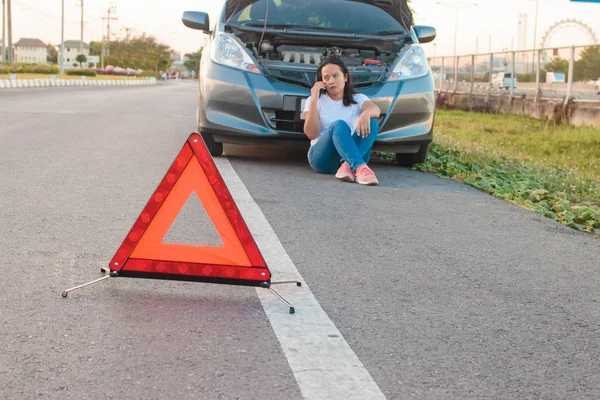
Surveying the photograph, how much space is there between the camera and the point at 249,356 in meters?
2.93

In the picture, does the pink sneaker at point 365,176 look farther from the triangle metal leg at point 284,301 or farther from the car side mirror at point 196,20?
the triangle metal leg at point 284,301

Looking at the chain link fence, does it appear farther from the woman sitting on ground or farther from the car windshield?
the woman sitting on ground

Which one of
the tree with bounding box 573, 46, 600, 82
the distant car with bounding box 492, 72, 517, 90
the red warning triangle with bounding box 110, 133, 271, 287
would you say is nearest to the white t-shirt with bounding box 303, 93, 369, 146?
the red warning triangle with bounding box 110, 133, 271, 287

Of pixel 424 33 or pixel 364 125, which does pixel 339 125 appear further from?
pixel 424 33

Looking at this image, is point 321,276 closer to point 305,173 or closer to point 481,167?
point 305,173

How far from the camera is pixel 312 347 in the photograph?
305 cm

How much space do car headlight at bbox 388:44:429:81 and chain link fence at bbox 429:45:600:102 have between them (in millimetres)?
11324

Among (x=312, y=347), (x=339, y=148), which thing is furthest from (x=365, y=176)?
(x=312, y=347)

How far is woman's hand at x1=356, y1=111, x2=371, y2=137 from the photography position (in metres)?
7.55

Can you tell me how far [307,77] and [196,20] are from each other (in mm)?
1691

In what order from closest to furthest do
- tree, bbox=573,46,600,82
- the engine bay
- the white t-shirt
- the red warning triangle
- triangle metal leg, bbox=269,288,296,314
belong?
triangle metal leg, bbox=269,288,296,314 < the red warning triangle < the white t-shirt < the engine bay < tree, bbox=573,46,600,82

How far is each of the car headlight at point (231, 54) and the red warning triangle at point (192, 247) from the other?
465 cm

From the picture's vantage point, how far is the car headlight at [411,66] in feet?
27.9

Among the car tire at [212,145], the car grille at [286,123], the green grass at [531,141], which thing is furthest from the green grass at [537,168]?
the car tire at [212,145]
